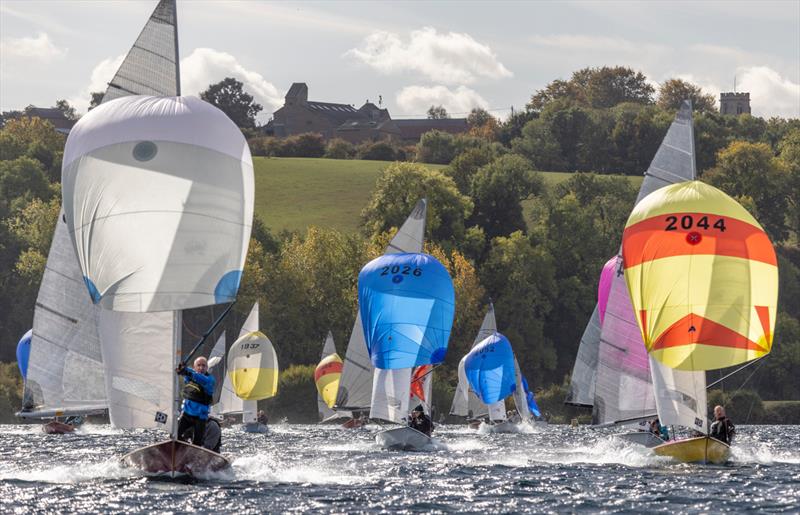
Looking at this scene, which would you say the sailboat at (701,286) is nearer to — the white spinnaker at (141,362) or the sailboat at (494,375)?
the white spinnaker at (141,362)

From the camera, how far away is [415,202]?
A: 110 m

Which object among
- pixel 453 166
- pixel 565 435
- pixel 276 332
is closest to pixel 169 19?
pixel 565 435

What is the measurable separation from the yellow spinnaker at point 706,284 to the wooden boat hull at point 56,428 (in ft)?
101

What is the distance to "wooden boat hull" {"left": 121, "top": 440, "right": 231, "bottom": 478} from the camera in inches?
1184

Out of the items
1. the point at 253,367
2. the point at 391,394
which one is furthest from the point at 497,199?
the point at 391,394

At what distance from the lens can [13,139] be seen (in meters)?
134

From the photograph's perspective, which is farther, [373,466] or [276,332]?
[276,332]

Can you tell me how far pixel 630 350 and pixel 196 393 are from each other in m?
16.2

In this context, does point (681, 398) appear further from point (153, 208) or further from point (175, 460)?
point (153, 208)

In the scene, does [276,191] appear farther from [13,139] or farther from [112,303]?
[112,303]

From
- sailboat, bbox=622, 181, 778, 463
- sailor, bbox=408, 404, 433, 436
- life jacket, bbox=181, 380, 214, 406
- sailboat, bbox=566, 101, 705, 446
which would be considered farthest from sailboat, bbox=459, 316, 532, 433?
life jacket, bbox=181, 380, 214, 406

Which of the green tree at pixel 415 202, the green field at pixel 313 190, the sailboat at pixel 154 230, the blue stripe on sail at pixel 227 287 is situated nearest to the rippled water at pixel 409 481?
the sailboat at pixel 154 230

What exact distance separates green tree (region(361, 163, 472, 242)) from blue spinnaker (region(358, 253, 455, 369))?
201 ft

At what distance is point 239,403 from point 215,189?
141 ft
